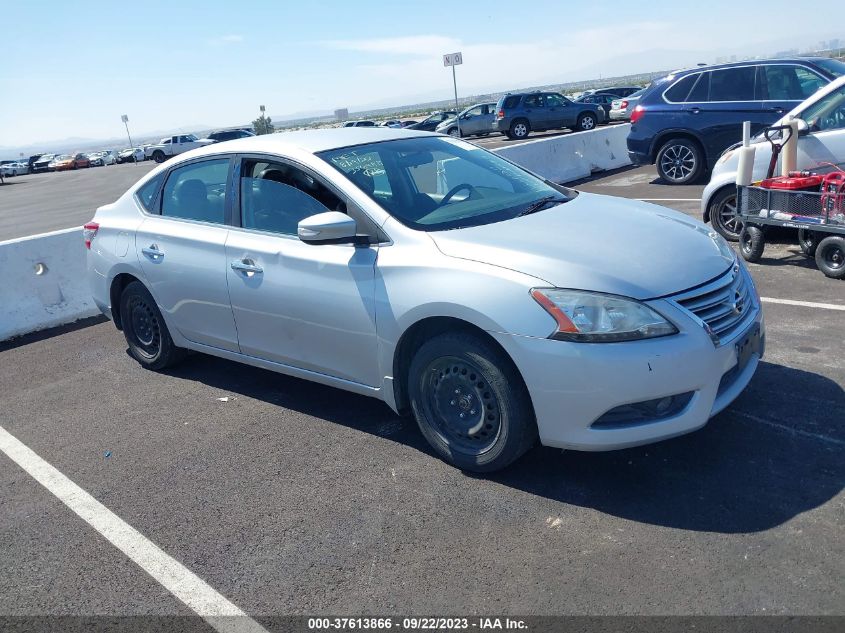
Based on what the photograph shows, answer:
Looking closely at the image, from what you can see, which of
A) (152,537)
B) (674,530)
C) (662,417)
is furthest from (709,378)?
(152,537)

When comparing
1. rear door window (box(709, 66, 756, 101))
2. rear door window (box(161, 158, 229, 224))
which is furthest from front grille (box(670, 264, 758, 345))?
rear door window (box(709, 66, 756, 101))

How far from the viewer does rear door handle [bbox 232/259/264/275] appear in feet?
15.2

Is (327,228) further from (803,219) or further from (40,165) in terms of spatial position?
(40,165)

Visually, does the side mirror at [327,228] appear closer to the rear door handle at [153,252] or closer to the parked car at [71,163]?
the rear door handle at [153,252]

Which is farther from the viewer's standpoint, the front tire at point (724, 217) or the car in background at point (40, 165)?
the car in background at point (40, 165)

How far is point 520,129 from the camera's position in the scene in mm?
30922

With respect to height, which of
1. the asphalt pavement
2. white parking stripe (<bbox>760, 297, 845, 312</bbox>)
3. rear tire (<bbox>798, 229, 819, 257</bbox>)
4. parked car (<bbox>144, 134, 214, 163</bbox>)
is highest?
rear tire (<bbox>798, 229, 819, 257</bbox>)

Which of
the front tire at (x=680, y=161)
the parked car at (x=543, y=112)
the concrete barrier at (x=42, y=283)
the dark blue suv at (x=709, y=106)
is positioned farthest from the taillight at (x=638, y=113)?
the parked car at (x=543, y=112)

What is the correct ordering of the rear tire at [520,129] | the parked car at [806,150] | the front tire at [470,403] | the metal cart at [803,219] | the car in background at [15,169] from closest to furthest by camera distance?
1. the front tire at [470,403]
2. the metal cart at [803,219]
3. the parked car at [806,150]
4. the rear tire at [520,129]
5. the car in background at [15,169]

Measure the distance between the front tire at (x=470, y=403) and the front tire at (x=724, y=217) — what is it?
527 cm

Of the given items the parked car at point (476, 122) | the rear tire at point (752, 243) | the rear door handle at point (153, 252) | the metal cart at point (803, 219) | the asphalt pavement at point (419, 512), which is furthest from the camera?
the parked car at point (476, 122)

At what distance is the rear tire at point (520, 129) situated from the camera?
3070 cm

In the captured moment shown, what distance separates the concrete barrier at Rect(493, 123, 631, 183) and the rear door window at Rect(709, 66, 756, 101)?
3386 mm

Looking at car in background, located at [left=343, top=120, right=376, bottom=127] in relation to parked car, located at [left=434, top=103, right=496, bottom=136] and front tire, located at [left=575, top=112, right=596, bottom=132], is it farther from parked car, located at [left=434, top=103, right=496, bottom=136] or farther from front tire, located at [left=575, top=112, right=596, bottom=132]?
front tire, located at [left=575, top=112, right=596, bottom=132]
